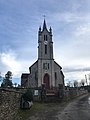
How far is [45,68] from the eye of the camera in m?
43.4

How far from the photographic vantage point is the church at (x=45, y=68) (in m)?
42.8

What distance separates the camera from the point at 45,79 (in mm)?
43031

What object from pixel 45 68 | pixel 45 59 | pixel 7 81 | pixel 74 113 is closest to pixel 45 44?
pixel 45 59

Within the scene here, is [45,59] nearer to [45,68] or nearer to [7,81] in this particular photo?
[45,68]

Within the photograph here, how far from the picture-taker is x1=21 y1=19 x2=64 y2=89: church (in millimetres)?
42812

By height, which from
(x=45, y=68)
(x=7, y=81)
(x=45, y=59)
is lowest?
(x=7, y=81)

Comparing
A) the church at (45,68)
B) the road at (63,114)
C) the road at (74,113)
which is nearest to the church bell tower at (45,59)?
the church at (45,68)

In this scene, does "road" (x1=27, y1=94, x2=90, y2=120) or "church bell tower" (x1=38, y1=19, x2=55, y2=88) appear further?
"church bell tower" (x1=38, y1=19, x2=55, y2=88)

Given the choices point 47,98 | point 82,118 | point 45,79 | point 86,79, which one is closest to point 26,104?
point 82,118

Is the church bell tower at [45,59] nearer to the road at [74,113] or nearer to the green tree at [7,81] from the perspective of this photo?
the green tree at [7,81]

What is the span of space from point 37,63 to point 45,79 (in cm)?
439

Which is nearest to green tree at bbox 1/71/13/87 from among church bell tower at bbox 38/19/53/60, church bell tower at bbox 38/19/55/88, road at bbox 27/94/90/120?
church bell tower at bbox 38/19/55/88

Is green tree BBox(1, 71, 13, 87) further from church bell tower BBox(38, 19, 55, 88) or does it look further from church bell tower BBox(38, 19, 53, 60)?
church bell tower BBox(38, 19, 53, 60)

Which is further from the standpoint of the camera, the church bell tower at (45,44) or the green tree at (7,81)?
the church bell tower at (45,44)
